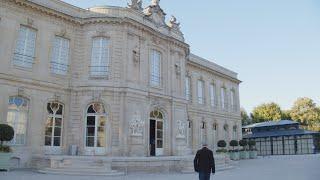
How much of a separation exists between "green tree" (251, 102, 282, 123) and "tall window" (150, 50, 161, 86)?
39.4 metres

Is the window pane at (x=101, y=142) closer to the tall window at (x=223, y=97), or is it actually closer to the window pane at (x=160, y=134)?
the window pane at (x=160, y=134)

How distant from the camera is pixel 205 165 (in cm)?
906

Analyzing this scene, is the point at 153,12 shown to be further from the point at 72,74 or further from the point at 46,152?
the point at 46,152

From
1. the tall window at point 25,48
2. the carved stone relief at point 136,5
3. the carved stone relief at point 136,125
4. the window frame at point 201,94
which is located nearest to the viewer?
the tall window at point 25,48

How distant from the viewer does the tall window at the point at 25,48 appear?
54.6ft

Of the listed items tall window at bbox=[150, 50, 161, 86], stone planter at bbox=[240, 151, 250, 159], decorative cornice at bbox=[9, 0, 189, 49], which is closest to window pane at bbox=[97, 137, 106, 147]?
tall window at bbox=[150, 50, 161, 86]

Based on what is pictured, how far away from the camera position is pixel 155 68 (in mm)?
20734

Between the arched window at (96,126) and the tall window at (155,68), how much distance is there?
3845 millimetres

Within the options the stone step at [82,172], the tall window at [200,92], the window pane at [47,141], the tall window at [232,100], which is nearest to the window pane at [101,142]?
the window pane at [47,141]

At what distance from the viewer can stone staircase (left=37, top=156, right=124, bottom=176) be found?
13.5 metres

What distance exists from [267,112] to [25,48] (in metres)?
46.4

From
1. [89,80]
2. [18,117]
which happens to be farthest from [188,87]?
[18,117]

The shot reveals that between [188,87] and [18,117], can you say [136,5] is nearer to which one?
[18,117]

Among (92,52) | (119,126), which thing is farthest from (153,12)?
(119,126)
